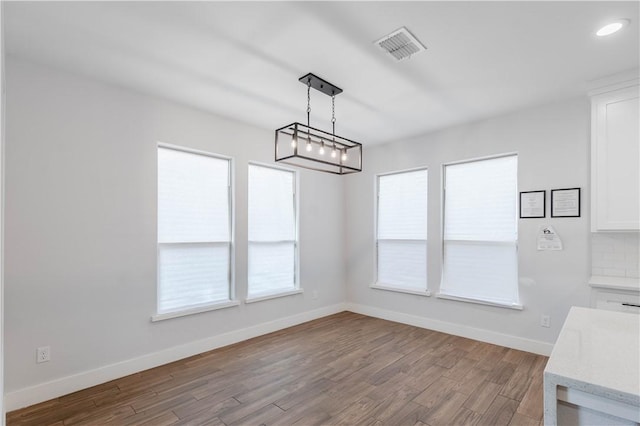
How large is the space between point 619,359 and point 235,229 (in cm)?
357

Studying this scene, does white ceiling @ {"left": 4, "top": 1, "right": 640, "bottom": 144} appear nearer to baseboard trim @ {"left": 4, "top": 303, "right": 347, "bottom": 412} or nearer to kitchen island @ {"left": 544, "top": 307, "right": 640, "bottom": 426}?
kitchen island @ {"left": 544, "top": 307, "right": 640, "bottom": 426}

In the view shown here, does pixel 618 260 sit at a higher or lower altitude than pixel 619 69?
lower

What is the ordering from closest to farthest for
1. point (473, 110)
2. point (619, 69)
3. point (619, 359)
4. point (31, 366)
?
point (619, 359)
point (31, 366)
point (619, 69)
point (473, 110)

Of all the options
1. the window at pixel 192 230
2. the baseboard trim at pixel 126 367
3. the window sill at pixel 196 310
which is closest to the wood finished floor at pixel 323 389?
the baseboard trim at pixel 126 367

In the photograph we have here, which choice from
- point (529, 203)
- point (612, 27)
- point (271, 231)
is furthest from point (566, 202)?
point (271, 231)

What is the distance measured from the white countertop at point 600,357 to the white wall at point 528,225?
2150mm

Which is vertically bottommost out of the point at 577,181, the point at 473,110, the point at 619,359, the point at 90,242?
the point at 619,359

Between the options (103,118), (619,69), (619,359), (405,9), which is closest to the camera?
(619,359)

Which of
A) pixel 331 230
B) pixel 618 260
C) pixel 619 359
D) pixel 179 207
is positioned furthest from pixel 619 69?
pixel 179 207

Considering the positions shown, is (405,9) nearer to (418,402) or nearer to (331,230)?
(418,402)

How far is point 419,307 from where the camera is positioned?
4.67 meters

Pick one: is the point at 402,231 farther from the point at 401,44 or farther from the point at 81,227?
the point at 81,227

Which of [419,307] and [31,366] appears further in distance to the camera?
[419,307]

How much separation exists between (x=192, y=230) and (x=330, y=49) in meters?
2.40
